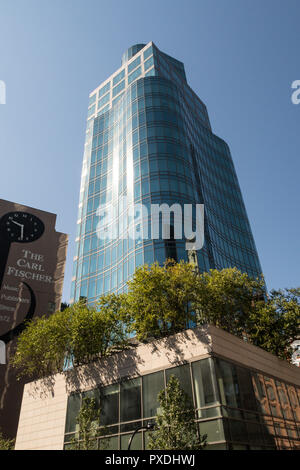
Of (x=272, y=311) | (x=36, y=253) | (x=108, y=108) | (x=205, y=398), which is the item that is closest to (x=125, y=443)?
(x=205, y=398)

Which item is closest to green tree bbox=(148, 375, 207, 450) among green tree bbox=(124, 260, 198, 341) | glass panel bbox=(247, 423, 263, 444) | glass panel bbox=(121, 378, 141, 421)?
glass panel bbox=(121, 378, 141, 421)

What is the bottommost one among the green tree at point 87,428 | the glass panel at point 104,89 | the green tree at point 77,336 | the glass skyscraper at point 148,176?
the green tree at point 87,428

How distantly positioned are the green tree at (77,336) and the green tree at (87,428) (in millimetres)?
5111

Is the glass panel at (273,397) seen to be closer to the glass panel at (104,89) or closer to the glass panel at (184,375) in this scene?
the glass panel at (184,375)

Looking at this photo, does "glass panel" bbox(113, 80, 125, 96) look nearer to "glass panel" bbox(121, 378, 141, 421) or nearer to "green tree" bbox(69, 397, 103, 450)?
"glass panel" bbox(121, 378, 141, 421)

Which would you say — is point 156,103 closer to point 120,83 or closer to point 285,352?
point 120,83

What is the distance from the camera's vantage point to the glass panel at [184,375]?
21364 millimetres

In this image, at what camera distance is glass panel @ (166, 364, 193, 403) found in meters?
21.4

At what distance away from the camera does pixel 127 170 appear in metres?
64.2

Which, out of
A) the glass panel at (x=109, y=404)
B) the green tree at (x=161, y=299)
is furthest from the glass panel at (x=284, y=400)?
the glass panel at (x=109, y=404)

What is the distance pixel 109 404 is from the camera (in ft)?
82.5
